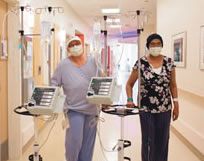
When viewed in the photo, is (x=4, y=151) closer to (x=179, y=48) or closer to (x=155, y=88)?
(x=155, y=88)

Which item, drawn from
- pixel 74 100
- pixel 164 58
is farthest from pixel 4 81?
pixel 164 58

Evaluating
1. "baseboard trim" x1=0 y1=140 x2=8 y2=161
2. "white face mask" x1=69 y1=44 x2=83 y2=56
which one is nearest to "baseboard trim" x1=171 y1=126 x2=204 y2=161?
"white face mask" x1=69 y1=44 x2=83 y2=56

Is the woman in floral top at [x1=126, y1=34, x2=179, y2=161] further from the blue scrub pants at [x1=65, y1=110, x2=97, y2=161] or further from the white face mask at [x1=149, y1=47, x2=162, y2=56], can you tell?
the blue scrub pants at [x1=65, y1=110, x2=97, y2=161]

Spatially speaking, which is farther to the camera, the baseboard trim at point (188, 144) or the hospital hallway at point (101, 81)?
the baseboard trim at point (188, 144)

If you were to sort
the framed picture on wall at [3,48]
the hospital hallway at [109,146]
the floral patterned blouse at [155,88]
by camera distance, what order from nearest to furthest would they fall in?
the floral patterned blouse at [155,88] < the framed picture on wall at [3,48] < the hospital hallway at [109,146]

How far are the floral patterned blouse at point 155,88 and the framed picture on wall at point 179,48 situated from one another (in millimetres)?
1743

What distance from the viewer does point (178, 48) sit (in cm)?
416

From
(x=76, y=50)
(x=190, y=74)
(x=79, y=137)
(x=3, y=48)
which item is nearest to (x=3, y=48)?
(x=3, y=48)

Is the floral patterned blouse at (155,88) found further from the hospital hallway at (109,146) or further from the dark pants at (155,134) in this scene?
the hospital hallway at (109,146)

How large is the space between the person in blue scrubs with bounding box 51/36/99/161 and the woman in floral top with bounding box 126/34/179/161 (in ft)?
1.36

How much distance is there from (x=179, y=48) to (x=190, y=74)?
672 millimetres

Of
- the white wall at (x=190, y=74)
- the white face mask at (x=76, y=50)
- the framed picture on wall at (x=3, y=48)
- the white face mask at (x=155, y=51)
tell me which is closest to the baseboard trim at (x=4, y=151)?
the framed picture on wall at (x=3, y=48)

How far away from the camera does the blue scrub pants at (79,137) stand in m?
2.34

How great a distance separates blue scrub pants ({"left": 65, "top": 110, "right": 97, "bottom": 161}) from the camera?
234cm
